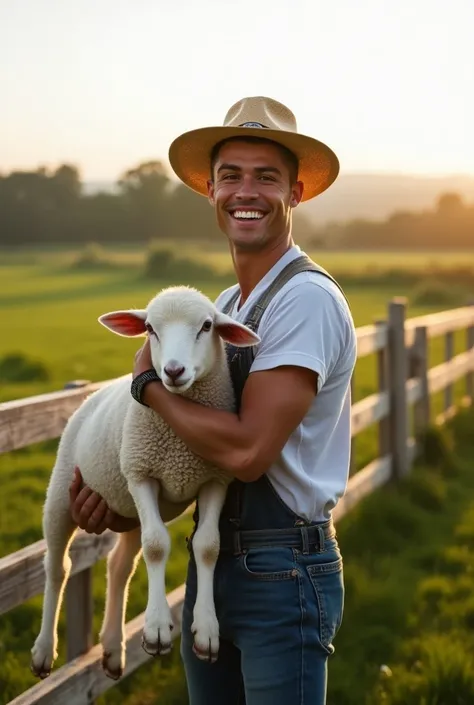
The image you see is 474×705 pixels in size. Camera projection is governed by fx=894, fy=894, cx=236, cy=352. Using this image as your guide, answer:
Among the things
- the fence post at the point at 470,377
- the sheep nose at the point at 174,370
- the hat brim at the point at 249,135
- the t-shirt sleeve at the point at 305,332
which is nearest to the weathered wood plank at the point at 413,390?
the fence post at the point at 470,377

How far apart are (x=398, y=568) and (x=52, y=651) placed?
267 cm

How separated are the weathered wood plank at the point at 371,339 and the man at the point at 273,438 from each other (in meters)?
3.42

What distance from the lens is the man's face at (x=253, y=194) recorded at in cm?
229

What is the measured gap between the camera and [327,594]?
7.28ft

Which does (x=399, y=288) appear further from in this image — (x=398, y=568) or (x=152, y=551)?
(x=152, y=551)

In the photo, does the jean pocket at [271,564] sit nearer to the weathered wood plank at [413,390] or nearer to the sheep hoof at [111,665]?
the sheep hoof at [111,665]

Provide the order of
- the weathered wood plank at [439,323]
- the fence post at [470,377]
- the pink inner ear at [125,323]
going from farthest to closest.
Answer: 1. the fence post at [470,377]
2. the weathered wood plank at [439,323]
3. the pink inner ear at [125,323]

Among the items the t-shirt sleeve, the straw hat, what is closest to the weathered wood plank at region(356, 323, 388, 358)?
the straw hat

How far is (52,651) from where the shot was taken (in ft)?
9.41

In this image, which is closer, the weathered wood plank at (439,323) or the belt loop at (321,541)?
the belt loop at (321,541)

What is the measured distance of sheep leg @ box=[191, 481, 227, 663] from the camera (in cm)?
215

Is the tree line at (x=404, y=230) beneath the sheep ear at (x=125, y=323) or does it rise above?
beneath

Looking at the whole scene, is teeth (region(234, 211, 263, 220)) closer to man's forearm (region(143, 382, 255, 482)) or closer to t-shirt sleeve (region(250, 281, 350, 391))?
t-shirt sleeve (region(250, 281, 350, 391))

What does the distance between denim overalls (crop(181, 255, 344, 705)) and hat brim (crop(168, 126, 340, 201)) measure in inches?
12.9
